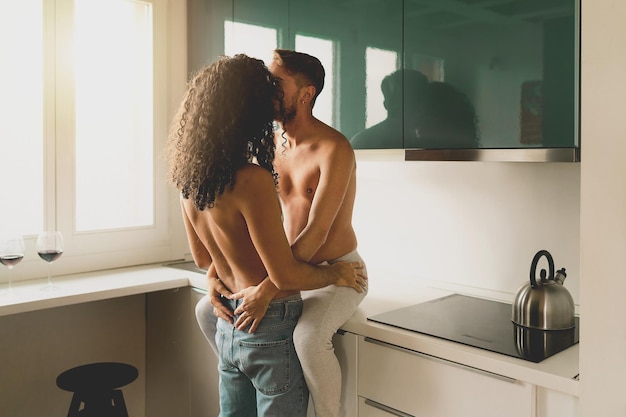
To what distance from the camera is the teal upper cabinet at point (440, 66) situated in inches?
75.0

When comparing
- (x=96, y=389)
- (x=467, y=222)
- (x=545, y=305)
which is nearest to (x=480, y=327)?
(x=545, y=305)

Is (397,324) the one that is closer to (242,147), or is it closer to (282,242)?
(282,242)

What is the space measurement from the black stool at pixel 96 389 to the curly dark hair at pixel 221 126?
1.16 m

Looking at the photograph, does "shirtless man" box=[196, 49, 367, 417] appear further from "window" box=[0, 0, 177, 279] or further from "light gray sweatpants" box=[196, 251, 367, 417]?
"window" box=[0, 0, 177, 279]

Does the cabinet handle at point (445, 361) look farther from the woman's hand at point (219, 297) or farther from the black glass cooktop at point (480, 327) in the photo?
the woman's hand at point (219, 297)

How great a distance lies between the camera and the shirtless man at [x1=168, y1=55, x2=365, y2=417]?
1.93 m

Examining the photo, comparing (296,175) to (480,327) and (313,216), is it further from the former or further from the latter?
(480,327)

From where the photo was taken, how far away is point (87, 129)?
125 inches

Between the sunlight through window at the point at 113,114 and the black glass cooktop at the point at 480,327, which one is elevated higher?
the sunlight through window at the point at 113,114

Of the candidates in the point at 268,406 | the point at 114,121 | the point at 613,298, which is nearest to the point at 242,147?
the point at 268,406

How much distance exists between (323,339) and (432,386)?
1.16 feet

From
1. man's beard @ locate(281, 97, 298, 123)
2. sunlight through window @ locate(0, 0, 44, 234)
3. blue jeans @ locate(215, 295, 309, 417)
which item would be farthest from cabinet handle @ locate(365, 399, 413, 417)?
sunlight through window @ locate(0, 0, 44, 234)

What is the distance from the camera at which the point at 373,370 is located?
2.16 m

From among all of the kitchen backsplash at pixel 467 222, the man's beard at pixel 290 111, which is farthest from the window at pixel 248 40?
the kitchen backsplash at pixel 467 222
